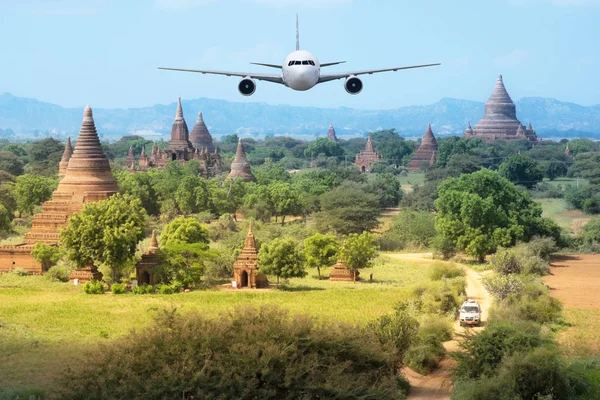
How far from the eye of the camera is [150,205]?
238 ft

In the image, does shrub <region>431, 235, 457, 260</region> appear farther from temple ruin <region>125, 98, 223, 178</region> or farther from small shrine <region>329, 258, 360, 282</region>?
temple ruin <region>125, 98, 223, 178</region>

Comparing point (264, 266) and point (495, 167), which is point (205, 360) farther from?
point (495, 167)

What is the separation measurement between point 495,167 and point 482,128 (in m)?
48.6

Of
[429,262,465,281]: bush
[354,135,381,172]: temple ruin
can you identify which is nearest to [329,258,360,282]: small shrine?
[429,262,465,281]: bush

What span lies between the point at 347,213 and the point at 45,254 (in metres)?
20.7

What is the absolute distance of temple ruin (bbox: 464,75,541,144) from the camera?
163 meters

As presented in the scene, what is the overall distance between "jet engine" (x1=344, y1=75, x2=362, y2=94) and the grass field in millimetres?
8117

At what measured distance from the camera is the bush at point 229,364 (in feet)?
77.7

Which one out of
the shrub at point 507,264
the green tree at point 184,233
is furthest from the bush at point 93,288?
the shrub at point 507,264

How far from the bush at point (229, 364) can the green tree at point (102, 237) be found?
64.5 ft

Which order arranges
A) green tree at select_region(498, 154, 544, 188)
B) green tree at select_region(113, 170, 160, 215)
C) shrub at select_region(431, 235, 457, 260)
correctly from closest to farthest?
shrub at select_region(431, 235, 457, 260), green tree at select_region(113, 170, 160, 215), green tree at select_region(498, 154, 544, 188)

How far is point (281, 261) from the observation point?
45438 mm

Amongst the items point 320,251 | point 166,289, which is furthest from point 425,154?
point 166,289

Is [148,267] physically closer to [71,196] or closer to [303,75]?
[71,196]
